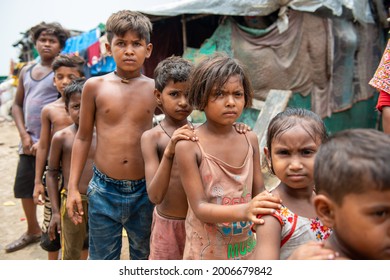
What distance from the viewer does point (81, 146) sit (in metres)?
2.18

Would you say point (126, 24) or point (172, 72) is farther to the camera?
point (126, 24)

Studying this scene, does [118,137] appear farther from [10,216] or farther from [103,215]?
[10,216]

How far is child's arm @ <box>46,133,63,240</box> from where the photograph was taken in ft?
8.36

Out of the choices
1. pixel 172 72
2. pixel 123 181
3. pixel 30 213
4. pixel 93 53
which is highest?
pixel 172 72

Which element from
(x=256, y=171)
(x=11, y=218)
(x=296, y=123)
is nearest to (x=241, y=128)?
(x=256, y=171)

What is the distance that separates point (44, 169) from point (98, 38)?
5.97 metres

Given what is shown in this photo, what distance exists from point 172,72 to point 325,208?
114cm

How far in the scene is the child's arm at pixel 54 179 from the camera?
255cm

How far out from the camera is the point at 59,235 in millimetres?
2762

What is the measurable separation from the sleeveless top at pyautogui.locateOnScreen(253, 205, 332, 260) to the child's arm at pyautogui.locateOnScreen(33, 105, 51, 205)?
218 cm

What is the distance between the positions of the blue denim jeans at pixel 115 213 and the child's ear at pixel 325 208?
1.33m

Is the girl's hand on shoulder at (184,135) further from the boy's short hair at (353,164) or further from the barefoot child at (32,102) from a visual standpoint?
the barefoot child at (32,102)

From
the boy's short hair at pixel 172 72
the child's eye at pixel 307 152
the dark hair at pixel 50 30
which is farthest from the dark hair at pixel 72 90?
the child's eye at pixel 307 152
